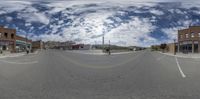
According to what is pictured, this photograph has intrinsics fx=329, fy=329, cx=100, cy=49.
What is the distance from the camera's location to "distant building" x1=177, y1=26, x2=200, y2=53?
87.7m

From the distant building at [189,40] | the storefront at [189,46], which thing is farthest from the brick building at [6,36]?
the distant building at [189,40]

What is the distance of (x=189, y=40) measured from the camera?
90250 millimetres

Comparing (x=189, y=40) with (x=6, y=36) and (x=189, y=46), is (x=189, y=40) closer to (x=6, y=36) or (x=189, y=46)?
(x=189, y=46)

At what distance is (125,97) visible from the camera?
8430mm

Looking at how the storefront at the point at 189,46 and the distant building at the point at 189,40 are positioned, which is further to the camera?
the distant building at the point at 189,40

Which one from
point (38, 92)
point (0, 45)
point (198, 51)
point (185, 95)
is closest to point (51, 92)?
point (38, 92)

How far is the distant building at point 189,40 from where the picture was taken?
87731 millimetres

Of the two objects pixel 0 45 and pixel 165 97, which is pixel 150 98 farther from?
pixel 0 45

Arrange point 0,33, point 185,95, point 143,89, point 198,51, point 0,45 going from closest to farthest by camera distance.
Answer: point 185,95, point 143,89, point 0,33, point 0,45, point 198,51

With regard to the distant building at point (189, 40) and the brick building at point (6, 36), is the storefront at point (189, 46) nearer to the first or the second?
the distant building at point (189, 40)

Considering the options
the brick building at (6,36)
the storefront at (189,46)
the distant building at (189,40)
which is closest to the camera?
the brick building at (6,36)

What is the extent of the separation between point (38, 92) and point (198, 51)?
272ft

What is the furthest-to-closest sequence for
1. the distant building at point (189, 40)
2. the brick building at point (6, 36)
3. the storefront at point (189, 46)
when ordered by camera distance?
1. the distant building at point (189, 40)
2. the storefront at point (189, 46)
3. the brick building at point (6, 36)

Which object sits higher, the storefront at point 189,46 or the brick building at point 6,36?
the brick building at point 6,36
